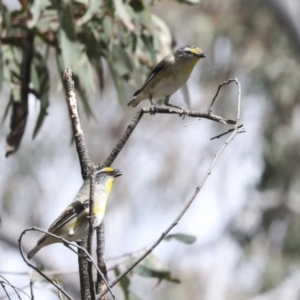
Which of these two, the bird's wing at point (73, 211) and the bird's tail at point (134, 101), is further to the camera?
the bird's tail at point (134, 101)

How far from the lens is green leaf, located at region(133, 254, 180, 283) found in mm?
3136

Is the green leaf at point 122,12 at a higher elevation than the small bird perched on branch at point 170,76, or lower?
higher

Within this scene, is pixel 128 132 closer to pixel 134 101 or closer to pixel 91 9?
pixel 134 101

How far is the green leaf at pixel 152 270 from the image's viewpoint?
3136 millimetres

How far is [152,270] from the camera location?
3.15 meters

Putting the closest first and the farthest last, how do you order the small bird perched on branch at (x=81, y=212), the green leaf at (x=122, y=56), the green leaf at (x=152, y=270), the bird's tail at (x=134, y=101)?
1. the small bird perched on branch at (x=81, y=212)
2. the green leaf at (x=152, y=270)
3. the bird's tail at (x=134, y=101)
4. the green leaf at (x=122, y=56)

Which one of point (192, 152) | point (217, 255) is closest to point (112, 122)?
point (192, 152)

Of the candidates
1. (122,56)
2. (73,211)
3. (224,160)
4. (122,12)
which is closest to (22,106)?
(122,56)

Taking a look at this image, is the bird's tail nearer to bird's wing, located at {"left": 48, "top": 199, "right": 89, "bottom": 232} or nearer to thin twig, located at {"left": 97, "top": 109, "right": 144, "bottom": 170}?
bird's wing, located at {"left": 48, "top": 199, "right": 89, "bottom": 232}

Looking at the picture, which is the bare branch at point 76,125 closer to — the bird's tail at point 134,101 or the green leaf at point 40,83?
the bird's tail at point 134,101

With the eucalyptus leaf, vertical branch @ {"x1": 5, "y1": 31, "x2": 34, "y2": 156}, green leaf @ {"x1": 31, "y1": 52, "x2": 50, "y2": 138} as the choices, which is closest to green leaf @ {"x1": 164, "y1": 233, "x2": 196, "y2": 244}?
vertical branch @ {"x1": 5, "y1": 31, "x2": 34, "y2": 156}

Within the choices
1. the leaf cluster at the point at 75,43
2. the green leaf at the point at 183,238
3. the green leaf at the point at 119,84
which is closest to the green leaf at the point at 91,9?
the leaf cluster at the point at 75,43

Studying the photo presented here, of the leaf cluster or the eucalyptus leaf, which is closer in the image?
the eucalyptus leaf

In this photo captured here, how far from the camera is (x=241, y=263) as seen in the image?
1002 centimetres
